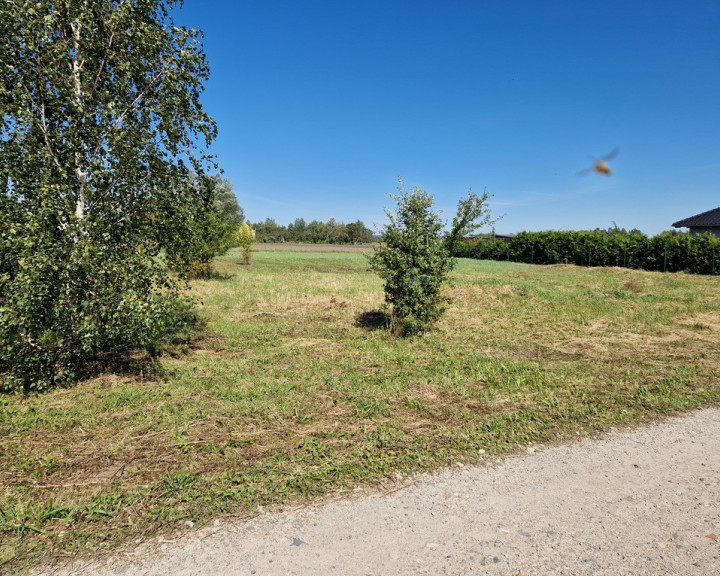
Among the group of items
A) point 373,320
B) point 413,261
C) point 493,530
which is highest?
point 413,261

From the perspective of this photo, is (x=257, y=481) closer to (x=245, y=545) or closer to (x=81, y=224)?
(x=245, y=545)

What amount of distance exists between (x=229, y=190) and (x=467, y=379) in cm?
5839

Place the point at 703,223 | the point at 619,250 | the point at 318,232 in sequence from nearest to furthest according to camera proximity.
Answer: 1. the point at 619,250
2. the point at 703,223
3. the point at 318,232

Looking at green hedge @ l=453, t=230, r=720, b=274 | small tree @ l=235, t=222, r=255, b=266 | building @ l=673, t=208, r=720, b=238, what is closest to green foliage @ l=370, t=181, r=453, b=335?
green hedge @ l=453, t=230, r=720, b=274

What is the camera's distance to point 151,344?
326 inches

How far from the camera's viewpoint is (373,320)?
11.4 metres

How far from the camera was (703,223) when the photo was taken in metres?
36.6

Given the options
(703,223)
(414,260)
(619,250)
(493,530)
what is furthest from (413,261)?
(703,223)

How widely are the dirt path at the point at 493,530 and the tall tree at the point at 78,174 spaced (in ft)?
11.9

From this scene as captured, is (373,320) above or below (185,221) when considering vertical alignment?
below

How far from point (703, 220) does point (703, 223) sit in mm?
915

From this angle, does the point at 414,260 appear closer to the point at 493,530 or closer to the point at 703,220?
the point at 493,530

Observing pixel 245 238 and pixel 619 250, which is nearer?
pixel 245 238

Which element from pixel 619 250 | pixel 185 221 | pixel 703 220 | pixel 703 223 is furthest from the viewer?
pixel 703 220
